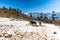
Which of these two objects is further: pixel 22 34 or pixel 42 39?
pixel 22 34

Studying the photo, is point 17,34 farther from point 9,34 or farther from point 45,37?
point 45,37

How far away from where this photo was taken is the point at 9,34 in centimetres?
1203

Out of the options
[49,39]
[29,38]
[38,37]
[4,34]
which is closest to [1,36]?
[4,34]

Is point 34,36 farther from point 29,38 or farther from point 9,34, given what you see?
point 9,34

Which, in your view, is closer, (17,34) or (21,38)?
(21,38)

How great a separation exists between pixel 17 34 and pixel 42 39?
2.39 m

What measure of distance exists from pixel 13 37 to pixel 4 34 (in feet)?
3.81

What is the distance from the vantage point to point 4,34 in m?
12.1

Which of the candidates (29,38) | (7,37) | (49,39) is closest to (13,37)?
(7,37)

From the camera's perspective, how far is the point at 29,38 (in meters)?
11.5

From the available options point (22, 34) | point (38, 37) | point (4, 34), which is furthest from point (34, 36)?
point (4, 34)

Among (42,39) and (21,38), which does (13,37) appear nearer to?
(21,38)

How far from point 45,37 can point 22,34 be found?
2.11m

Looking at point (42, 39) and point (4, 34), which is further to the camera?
point (4, 34)
